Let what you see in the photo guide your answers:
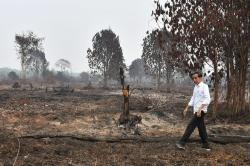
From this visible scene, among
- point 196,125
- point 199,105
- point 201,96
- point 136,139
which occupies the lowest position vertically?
point 136,139

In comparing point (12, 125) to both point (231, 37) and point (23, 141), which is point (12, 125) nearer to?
point (23, 141)

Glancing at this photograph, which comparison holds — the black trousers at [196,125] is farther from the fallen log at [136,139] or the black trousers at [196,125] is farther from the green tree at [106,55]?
the green tree at [106,55]

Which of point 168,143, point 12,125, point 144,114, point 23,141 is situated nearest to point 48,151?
point 23,141

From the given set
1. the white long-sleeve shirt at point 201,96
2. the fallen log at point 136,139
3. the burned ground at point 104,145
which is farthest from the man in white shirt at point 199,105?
the fallen log at point 136,139

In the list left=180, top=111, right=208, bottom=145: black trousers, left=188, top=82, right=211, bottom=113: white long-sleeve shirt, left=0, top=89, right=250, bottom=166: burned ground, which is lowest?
left=0, top=89, right=250, bottom=166: burned ground

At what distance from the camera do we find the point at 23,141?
10227mm

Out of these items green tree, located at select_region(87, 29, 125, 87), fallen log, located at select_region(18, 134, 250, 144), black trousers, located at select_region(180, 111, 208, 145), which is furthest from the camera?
green tree, located at select_region(87, 29, 125, 87)

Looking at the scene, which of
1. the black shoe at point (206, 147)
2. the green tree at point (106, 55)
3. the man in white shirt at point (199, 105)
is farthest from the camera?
the green tree at point (106, 55)

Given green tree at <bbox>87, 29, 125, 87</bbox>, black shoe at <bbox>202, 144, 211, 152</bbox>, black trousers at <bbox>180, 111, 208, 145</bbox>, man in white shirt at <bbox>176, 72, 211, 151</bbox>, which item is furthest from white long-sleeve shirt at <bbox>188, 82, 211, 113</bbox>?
green tree at <bbox>87, 29, 125, 87</bbox>

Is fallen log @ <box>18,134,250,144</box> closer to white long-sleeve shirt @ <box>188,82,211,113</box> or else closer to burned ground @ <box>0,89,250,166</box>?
burned ground @ <box>0,89,250,166</box>

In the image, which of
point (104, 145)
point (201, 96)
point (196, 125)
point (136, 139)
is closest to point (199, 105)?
point (201, 96)

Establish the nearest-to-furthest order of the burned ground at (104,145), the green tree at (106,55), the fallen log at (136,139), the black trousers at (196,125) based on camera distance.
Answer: the burned ground at (104,145)
the black trousers at (196,125)
the fallen log at (136,139)
the green tree at (106,55)

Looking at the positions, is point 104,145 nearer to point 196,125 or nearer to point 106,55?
point 196,125

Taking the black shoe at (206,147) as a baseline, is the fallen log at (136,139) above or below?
above
